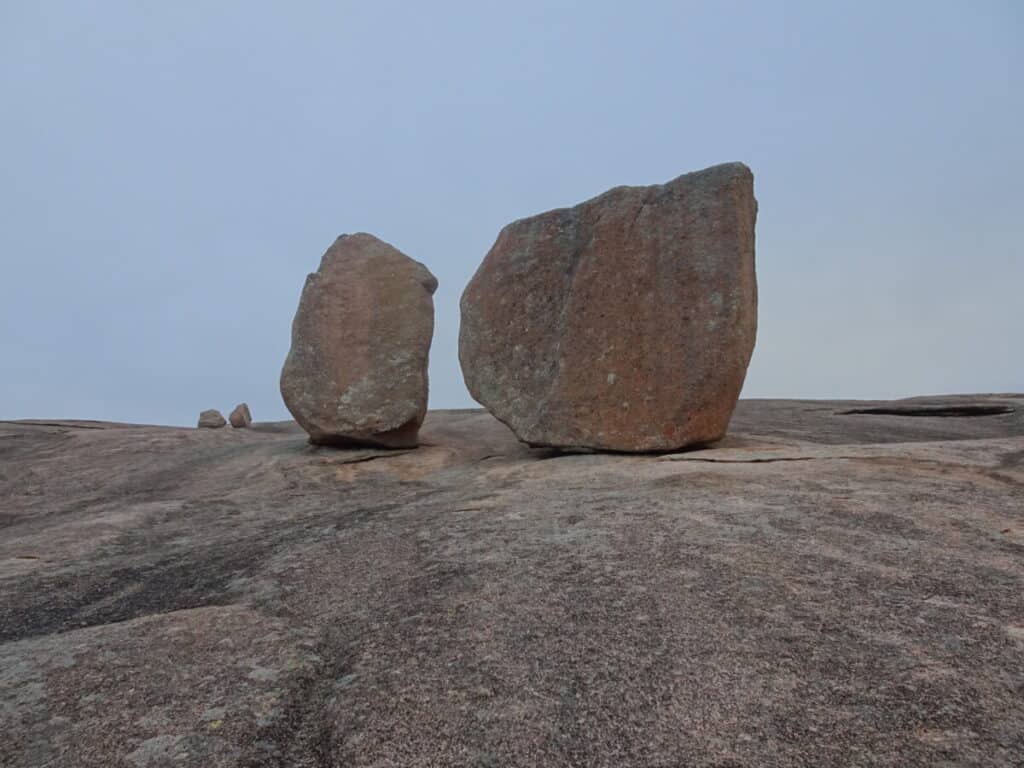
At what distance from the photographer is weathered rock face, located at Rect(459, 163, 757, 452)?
663 centimetres

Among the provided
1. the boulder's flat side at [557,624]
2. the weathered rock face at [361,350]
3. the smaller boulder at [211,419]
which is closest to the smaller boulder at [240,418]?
the smaller boulder at [211,419]

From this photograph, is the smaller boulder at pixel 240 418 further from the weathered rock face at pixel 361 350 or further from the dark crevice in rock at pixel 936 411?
the dark crevice in rock at pixel 936 411

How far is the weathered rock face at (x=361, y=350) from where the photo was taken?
327 inches

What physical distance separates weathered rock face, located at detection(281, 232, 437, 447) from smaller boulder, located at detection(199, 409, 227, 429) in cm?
630

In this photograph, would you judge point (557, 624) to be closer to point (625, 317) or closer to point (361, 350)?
point (625, 317)

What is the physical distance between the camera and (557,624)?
104 inches

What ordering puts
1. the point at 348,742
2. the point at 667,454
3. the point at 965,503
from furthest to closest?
the point at 667,454 < the point at 965,503 < the point at 348,742

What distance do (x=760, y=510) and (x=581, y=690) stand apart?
220 centimetres

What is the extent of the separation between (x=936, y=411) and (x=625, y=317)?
20.1 ft

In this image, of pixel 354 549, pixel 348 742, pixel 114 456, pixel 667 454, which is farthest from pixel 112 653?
pixel 114 456

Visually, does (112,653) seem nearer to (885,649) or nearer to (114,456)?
(885,649)

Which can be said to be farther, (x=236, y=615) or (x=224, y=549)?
(x=224, y=549)

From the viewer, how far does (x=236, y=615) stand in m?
3.06

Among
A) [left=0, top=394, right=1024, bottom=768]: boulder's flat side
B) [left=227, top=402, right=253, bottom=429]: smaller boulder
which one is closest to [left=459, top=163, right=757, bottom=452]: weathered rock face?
[left=0, top=394, right=1024, bottom=768]: boulder's flat side
